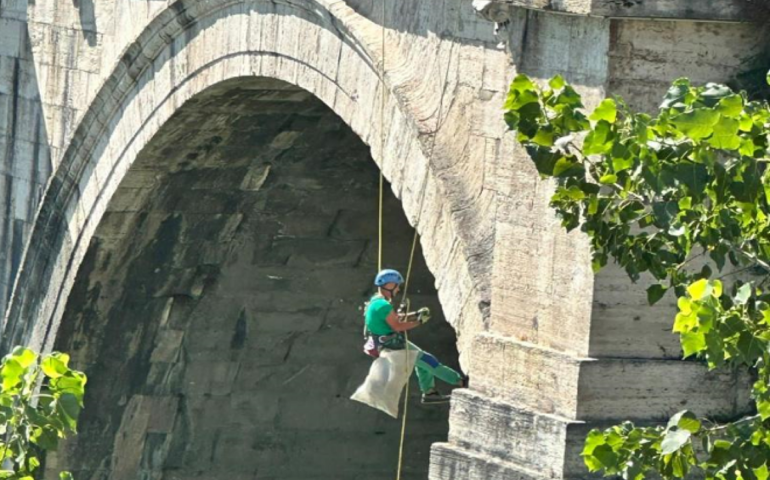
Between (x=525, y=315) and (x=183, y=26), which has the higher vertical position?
(x=183, y=26)

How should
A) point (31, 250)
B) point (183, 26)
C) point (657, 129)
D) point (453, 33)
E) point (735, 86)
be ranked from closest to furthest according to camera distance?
point (657, 129) < point (735, 86) < point (453, 33) < point (183, 26) < point (31, 250)

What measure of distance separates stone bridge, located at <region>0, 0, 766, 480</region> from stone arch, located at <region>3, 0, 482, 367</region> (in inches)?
0.7

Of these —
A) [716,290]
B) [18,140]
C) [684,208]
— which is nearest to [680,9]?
[684,208]

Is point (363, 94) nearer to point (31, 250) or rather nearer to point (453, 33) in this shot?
point (453, 33)

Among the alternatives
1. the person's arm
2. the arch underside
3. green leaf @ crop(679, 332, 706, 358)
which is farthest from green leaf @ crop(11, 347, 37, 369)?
the arch underside

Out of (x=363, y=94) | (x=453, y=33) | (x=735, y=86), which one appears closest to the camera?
(x=735, y=86)

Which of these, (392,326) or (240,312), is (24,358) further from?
(240,312)

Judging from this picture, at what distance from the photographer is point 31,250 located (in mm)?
14883

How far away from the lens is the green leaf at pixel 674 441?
6039mm

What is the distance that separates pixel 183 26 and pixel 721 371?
5.05 meters

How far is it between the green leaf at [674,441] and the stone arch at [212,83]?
9.84ft

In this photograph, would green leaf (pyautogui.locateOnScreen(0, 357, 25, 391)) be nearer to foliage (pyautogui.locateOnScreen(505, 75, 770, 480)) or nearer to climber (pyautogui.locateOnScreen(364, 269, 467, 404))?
foliage (pyautogui.locateOnScreen(505, 75, 770, 480))

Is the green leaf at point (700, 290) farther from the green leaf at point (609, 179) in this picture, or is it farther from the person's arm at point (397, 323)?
the person's arm at point (397, 323)

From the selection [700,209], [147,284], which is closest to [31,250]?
[147,284]
